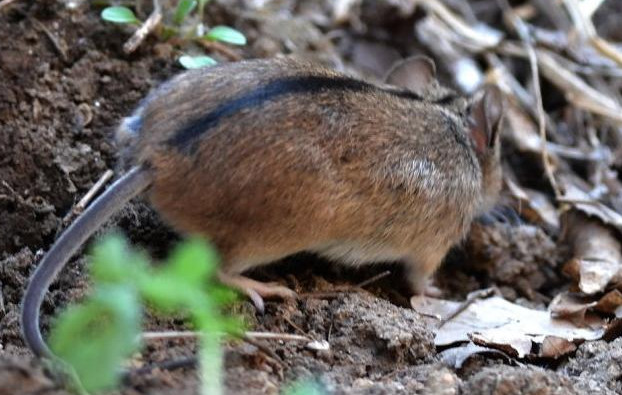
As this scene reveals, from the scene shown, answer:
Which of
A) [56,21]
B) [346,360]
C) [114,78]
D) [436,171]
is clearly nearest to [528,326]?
[436,171]

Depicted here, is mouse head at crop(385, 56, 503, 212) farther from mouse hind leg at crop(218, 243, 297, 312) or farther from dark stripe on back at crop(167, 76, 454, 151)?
mouse hind leg at crop(218, 243, 297, 312)

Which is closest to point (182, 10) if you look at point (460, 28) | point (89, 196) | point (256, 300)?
point (89, 196)

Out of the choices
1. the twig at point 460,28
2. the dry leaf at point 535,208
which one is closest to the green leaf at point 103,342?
the dry leaf at point 535,208

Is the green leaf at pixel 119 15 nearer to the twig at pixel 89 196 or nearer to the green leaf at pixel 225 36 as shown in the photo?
the green leaf at pixel 225 36

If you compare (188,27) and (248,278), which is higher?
(188,27)

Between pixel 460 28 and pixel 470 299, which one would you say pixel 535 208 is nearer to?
pixel 470 299

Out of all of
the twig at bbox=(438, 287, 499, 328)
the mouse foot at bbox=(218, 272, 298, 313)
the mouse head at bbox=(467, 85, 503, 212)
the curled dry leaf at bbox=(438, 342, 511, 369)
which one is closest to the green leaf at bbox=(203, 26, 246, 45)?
→ the mouse head at bbox=(467, 85, 503, 212)

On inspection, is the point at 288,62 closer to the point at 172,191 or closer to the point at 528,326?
the point at 172,191
